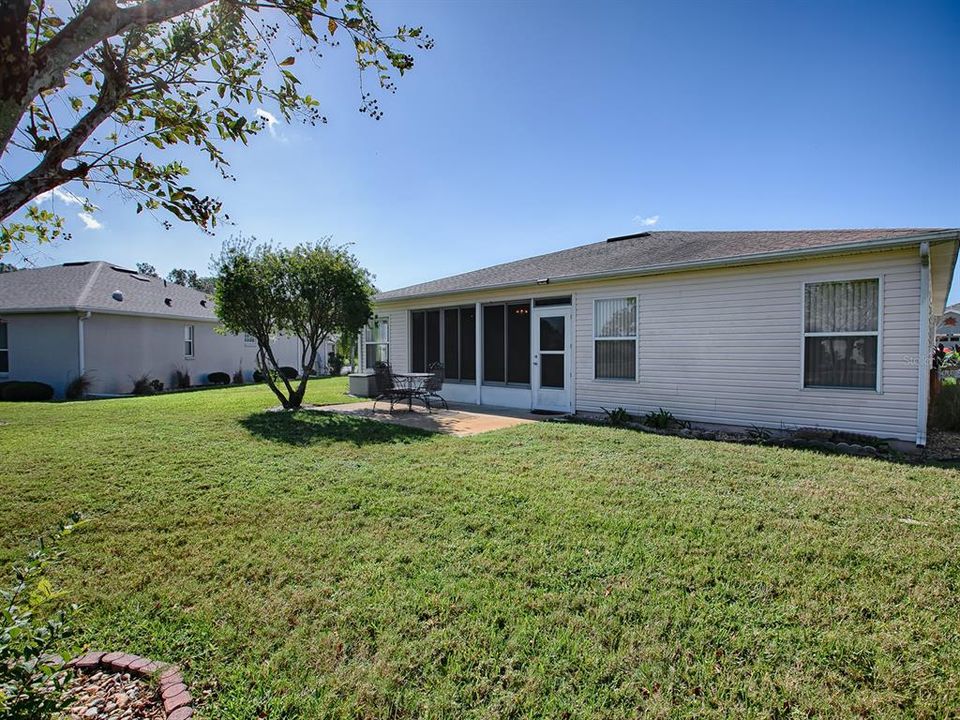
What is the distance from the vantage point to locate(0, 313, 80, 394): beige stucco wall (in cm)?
1555

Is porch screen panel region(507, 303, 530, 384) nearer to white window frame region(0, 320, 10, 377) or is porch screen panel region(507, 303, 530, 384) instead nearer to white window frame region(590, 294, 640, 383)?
white window frame region(590, 294, 640, 383)

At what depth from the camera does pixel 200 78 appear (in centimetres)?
287

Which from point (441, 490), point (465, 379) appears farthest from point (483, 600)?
point (465, 379)

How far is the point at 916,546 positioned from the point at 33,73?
6052mm

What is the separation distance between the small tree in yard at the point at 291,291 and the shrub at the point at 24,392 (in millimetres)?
8900

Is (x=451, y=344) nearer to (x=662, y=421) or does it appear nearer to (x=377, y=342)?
(x=377, y=342)

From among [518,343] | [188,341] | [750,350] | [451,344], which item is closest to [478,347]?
[451,344]

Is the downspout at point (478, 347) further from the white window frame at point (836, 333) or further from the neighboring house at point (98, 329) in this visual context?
the neighboring house at point (98, 329)

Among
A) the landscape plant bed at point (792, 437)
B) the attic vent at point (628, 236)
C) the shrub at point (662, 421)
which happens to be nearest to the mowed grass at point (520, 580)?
the landscape plant bed at point (792, 437)

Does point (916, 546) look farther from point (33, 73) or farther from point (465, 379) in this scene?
point (465, 379)

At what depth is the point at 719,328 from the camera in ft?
28.5

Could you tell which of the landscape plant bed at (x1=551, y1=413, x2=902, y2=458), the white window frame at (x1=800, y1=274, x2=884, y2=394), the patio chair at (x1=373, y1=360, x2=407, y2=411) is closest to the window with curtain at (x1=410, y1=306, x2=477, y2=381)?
the patio chair at (x1=373, y1=360, x2=407, y2=411)

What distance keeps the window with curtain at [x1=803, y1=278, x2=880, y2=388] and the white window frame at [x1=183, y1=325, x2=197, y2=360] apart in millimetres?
21082

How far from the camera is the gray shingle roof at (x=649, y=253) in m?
7.75
